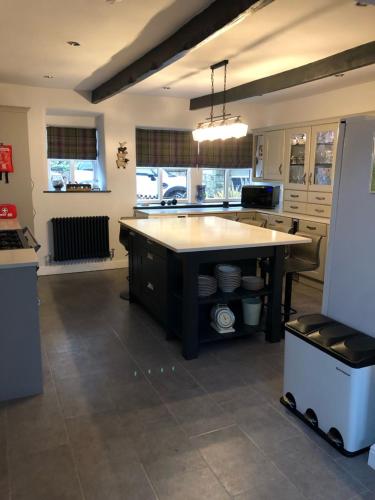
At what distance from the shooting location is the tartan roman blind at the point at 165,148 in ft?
19.8

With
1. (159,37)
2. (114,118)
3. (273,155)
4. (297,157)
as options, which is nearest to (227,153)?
(273,155)

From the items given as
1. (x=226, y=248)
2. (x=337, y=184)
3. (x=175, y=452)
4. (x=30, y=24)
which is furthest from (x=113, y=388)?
(x=30, y=24)

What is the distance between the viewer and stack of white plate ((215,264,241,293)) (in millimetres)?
3311

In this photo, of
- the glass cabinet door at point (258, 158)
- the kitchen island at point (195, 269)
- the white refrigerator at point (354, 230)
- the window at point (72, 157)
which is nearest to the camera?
the white refrigerator at point (354, 230)

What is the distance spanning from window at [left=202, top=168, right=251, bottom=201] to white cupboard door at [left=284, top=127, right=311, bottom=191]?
50.5 inches

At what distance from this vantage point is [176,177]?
6.50 m

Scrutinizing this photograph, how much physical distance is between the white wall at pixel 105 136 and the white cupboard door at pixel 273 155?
118 centimetres

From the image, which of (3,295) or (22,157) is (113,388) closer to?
(3,295)

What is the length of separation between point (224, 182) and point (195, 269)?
162 inches

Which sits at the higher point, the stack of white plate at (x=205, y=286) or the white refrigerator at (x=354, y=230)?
the white refrigerator at (x=354, y=230)

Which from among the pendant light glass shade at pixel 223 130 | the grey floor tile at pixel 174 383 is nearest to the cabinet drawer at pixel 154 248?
the grey floor tile at pixel 174 383

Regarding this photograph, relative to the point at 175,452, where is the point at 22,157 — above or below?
above

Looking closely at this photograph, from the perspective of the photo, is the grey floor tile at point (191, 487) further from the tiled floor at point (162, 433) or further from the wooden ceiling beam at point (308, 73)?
the wooden ceiling beam at point (308, 73)

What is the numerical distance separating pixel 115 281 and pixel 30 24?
3.13 metres
